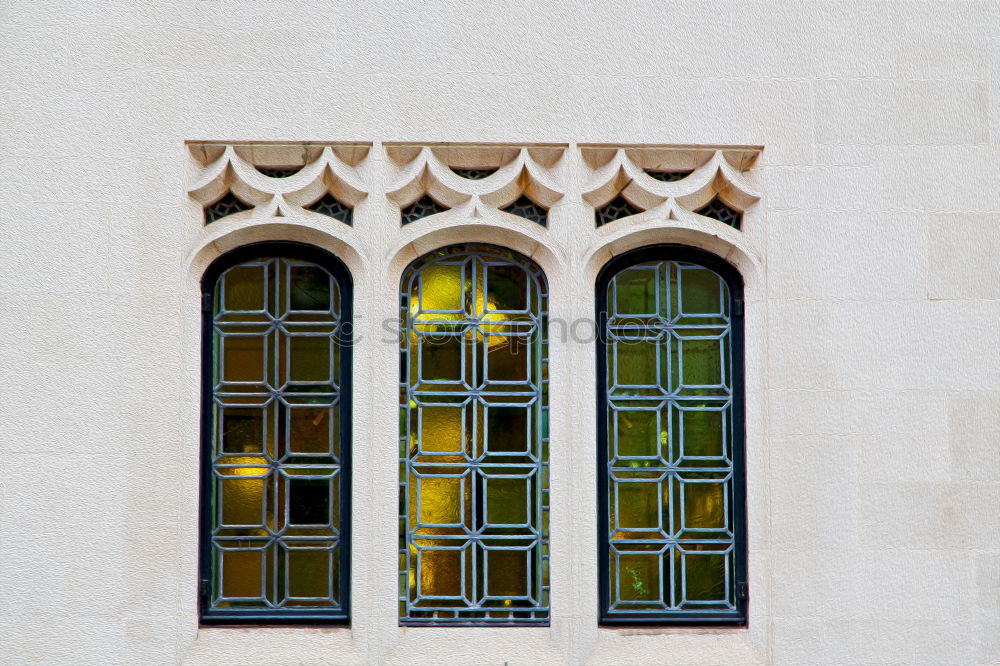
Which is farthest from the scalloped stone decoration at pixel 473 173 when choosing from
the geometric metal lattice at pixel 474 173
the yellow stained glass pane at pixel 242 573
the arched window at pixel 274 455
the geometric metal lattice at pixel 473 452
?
the yellow stained glass pane at pixel 242 573

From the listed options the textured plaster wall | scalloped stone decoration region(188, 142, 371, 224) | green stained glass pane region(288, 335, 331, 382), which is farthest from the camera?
green stained glass pane region(288, 335, 331, 382)

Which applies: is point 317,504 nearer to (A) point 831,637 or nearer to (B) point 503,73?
(B) point 503,73

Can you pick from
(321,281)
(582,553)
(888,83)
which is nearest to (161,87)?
(321,281)

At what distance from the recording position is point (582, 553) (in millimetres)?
4004

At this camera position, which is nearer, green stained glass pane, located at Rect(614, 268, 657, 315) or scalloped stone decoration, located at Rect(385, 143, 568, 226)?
scalloped stone decoration, located at Rect(385, 143, 568, 226)

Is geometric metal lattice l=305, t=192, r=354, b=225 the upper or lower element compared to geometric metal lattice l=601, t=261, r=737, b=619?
upper

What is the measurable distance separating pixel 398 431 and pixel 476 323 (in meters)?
0.64

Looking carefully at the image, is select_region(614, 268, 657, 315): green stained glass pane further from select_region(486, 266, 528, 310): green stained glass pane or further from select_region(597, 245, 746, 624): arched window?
select_region(486, 266, 528, 310): green stained glass pane

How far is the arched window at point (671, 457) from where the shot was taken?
163 inches

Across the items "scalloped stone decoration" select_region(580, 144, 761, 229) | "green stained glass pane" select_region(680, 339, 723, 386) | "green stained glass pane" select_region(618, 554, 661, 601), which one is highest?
"scalloped stone decoration" select_region(580, 144, 761, 229)

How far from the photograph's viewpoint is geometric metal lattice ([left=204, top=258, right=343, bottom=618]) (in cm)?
410

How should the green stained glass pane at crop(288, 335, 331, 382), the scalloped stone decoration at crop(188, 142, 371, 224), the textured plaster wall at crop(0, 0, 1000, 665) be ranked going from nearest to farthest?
1. the textured plaster wall at crop(0, 0, 1000, 665)
2. the scalloped stone decoration at crop(188, 142, 371, 224)
3. the green stained glass pane at crop(288, 335, 331, 382)

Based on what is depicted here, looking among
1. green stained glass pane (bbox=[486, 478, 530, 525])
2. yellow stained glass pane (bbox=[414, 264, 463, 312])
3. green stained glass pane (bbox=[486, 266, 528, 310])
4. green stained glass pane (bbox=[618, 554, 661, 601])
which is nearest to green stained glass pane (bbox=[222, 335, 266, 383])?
yellow stained glass pane (bbox=[414, 264, 463, 312])

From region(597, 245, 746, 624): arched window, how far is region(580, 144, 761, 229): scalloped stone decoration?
0.37 meters
